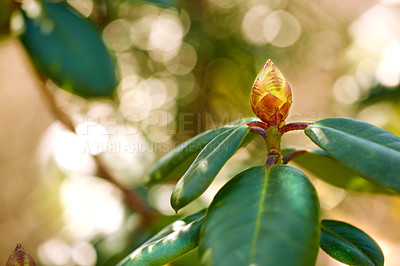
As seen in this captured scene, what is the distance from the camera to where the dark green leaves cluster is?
0.38 m

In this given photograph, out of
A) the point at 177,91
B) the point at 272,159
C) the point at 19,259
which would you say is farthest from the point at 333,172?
the point at 177,91

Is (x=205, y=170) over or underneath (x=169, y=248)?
over

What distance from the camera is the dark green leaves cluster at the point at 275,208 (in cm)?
38

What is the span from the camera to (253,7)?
5.38 feet

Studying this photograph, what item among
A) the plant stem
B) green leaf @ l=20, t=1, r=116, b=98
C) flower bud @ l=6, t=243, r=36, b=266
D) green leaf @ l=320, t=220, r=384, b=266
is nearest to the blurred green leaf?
green leaf @ l=20, t=1, r=116, b=98

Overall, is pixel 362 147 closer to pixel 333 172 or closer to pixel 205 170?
pixel 205 170

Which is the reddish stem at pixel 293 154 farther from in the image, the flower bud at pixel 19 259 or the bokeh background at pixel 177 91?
the bokeh background at pixel 177 91

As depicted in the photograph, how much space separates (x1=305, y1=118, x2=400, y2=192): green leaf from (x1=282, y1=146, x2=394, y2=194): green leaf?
163mm

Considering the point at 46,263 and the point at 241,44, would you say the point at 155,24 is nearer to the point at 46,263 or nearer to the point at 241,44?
the point at 241,44

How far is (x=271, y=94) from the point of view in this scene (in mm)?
533

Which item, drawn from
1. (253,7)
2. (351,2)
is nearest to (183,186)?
(253,7)

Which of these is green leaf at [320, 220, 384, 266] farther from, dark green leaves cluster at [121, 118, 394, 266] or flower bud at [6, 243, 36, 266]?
flower bud at [6, 243, 36, 266]

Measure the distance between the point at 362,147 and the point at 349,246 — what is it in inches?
6.9

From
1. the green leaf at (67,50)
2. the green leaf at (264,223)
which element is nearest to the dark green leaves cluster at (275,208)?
the green leaf at (264,223)
